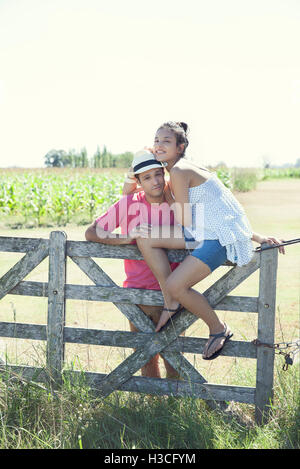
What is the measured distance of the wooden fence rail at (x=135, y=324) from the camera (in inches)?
149

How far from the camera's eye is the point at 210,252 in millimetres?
3611

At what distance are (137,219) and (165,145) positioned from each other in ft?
1.90

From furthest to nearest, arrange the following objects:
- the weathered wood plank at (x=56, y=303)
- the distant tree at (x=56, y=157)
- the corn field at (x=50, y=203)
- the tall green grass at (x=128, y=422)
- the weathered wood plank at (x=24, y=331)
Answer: the distant tree at (x=56, y=157) → the corn field at (x=50, y=203) → the weathered wood plank at (x=24, y=331) → the weathered wood plank at (x=56, y=303) → the tall green grass at (x=128, y=422)

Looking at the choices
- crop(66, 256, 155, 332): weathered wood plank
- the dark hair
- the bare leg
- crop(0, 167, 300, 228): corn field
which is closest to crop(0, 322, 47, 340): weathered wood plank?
crop(66, 256, 155, 332): weathered wood plank

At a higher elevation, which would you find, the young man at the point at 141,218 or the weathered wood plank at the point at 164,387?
the young man at the point at 141,218

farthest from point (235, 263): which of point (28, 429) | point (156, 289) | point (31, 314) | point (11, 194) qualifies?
point (11, 194)

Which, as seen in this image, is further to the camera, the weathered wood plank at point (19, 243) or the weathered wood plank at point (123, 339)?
the weathered wood plank at point (19, 243)

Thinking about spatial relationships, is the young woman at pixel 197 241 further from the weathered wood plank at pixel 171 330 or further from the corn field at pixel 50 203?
the corn field at pixel 50 203

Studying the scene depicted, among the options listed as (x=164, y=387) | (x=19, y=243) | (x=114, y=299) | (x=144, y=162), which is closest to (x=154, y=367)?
(x=164, y=387)

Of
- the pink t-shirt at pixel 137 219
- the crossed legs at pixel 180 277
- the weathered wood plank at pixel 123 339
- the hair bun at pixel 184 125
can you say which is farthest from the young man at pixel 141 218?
the hair bun at pixel 184 125

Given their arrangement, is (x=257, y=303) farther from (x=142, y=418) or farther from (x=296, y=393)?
(x=142, y=418)

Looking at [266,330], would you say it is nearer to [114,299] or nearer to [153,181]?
[114,299]

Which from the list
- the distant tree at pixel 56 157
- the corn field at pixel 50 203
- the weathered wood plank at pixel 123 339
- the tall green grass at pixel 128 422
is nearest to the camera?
the tall green grass at pixel 128 422

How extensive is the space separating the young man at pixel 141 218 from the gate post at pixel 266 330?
65cm
